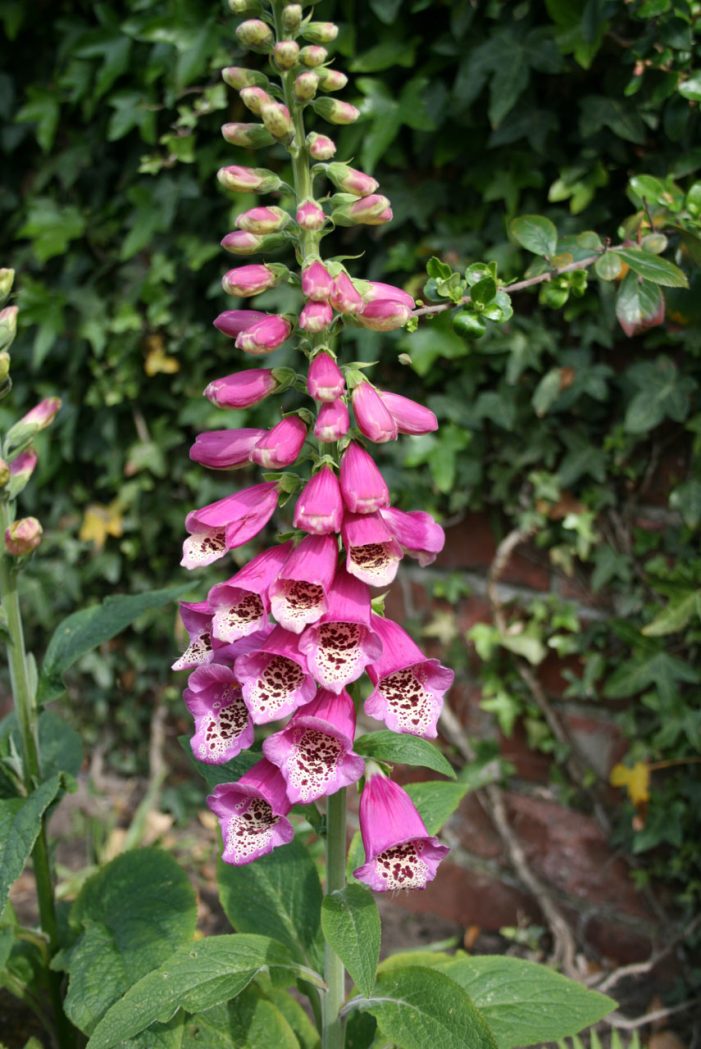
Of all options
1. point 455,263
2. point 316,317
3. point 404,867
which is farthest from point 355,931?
point 455,263

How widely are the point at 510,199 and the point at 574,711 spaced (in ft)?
4.18

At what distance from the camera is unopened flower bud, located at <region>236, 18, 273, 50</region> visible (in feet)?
3.73

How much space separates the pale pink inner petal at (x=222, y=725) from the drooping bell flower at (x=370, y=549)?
234 millimetres

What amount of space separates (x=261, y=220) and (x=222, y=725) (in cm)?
64

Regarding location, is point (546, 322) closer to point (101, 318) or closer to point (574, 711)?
point (574, 711)

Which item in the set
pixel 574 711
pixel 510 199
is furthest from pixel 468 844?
pixel 510 199

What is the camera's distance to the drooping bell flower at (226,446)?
1.24 m

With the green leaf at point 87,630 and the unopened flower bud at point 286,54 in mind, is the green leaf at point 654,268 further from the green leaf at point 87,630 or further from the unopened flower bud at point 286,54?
the green leaf at point 87,630

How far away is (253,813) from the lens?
1.20 meters

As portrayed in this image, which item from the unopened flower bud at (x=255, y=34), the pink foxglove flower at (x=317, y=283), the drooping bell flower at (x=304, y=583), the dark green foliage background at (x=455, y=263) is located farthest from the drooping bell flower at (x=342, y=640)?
the dark green foliage background at (x=455, y=263)

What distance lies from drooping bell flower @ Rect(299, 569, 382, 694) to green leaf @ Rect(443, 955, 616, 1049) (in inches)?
22.2

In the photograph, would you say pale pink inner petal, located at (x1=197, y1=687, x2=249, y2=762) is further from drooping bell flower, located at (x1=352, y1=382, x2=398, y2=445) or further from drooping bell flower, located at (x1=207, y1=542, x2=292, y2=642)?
drooping bell flower, located at (x1=352, y1=382, x2=398, y2=445)

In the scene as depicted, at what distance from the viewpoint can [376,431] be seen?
3.75 feet

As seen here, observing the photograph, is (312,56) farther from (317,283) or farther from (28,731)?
(28,731)
